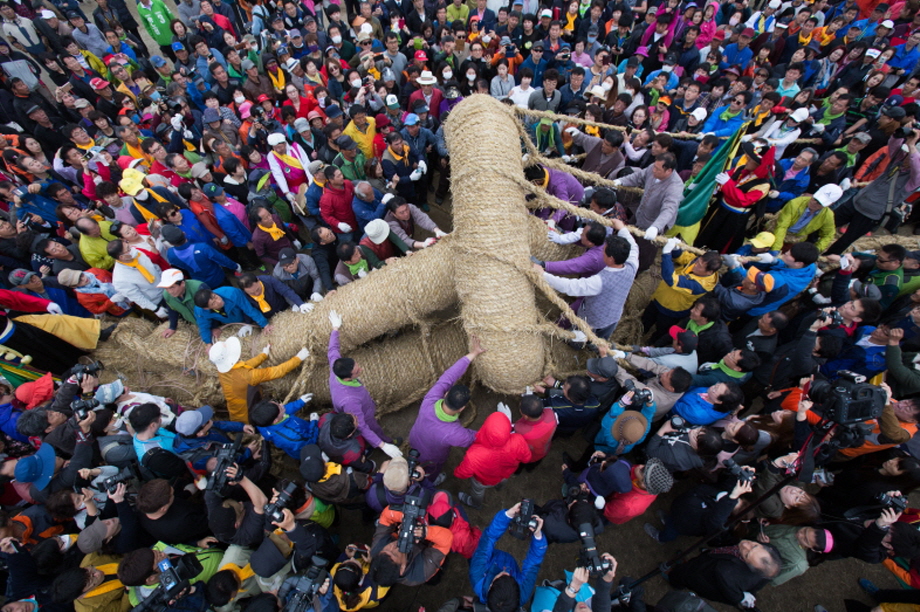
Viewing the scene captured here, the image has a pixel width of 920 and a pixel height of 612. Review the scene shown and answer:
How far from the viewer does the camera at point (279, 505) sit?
3.08 m

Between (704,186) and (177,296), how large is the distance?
7.09 metres

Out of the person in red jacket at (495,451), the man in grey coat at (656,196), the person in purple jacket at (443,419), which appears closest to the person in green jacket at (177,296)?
the person in purple jacket at (443,419)

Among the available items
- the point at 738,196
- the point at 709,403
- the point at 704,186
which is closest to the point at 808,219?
the point at 738,196

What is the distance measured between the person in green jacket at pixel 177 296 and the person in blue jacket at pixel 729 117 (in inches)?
334

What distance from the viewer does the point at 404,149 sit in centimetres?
636

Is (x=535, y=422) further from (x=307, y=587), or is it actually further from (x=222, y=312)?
(x=222, y=312)

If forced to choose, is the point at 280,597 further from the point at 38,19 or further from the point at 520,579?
the point at 38,19

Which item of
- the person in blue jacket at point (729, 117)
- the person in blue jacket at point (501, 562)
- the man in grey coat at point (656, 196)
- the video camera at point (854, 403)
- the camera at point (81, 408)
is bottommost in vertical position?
the person in blue jacket at point (501, 562)

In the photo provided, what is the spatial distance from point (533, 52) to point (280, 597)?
10071 mm

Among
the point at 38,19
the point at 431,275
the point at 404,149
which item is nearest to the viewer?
the point at 431,275

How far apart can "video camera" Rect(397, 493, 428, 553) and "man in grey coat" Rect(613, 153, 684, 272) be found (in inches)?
149

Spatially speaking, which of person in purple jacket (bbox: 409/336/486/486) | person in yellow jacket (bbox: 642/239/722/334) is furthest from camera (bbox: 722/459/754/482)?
person in purple jacket (bbox: 409/336/486/486)

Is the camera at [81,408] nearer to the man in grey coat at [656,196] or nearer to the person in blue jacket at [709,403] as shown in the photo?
the person in blue jacket at [709,403]

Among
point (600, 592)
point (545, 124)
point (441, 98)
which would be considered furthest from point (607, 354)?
point (441, 98)
